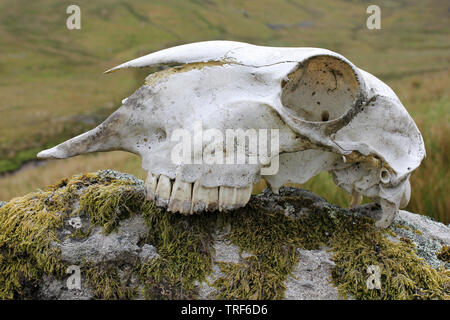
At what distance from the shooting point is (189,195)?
6.86 ft

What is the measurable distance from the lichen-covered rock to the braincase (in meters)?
0.73

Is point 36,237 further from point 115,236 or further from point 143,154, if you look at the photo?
point 143,154

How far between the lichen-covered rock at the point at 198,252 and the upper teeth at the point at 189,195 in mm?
283

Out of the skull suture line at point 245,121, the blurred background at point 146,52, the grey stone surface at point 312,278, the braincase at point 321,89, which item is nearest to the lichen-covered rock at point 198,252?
the grey stone surface at point 312,278

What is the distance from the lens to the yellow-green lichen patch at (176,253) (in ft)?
6.75

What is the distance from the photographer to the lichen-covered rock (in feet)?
6.83

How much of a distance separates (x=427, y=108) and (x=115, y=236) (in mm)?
6315

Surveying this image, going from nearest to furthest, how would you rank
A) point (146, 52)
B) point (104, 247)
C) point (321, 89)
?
point (104, 247)
point (321, 89)
point (146, 52)

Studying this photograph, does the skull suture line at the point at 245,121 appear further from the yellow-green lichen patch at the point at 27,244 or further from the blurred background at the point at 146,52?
the blurred background at the point at 146,52

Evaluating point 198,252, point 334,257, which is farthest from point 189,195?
point 334,257

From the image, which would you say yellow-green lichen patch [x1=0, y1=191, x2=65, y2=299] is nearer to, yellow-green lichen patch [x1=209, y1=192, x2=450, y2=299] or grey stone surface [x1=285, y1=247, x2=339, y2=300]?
yellow-green lichen patch [x1=209, y1=192, x2=450, y2=299]

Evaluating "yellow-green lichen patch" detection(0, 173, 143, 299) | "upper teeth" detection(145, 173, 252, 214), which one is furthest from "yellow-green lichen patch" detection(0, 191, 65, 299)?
"upper teeth" detection(145, 173, 252, 214)

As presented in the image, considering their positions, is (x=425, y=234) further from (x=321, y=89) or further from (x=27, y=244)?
(x=27, y=244)

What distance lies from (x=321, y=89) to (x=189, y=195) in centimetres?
120
